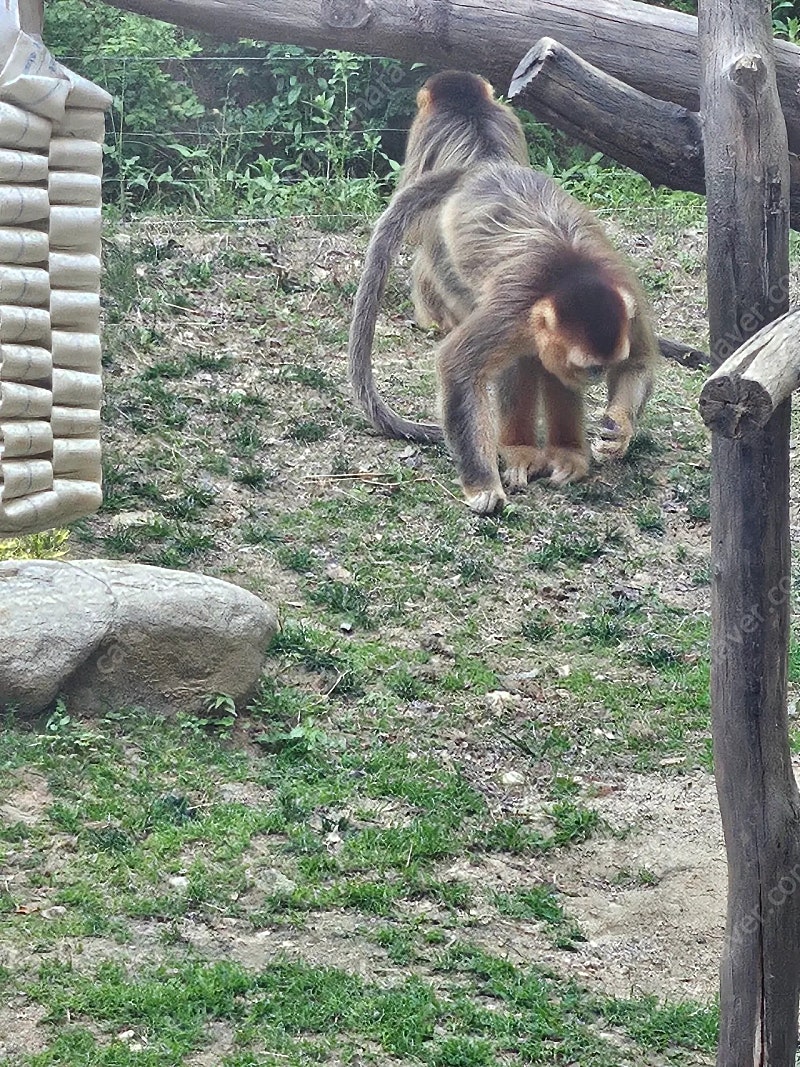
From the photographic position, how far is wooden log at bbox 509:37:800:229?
351 cm

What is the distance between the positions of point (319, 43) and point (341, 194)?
4.76 metres

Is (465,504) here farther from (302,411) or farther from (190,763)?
(190,763)

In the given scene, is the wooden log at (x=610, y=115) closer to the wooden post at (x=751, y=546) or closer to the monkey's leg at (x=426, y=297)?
the wooden post at (x=751, y=546)

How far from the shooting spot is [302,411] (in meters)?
7.86

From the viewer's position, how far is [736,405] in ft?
9.07

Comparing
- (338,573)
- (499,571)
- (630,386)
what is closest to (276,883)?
(338,573)

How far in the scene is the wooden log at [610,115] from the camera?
3510 millimetres

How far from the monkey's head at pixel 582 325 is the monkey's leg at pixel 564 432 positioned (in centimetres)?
86

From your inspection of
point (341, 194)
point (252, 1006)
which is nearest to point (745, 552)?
point (252, 1006)

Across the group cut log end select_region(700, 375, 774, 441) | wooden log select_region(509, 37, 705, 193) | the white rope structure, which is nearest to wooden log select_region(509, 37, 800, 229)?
wooden log select_region(509, 37, 705, 193)

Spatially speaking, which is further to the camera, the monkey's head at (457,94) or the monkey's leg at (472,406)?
the monkey's head at (457,94)

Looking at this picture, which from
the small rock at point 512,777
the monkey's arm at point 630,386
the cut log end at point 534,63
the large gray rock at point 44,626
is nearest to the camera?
the cut log end at point 534,63

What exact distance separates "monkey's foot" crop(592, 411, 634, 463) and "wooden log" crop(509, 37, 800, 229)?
3.29m

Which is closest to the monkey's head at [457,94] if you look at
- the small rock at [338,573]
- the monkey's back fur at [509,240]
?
the monkey's back fur at [509,240]
